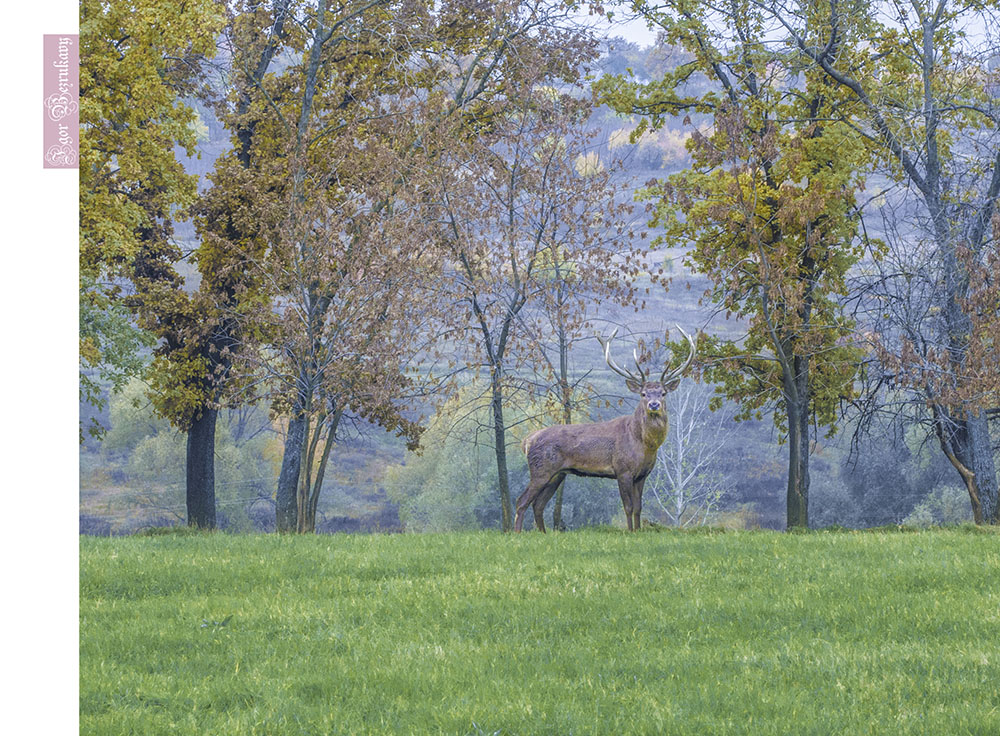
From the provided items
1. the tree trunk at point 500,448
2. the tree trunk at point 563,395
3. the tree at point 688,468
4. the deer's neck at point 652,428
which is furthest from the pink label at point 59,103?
the tree at point 688,468

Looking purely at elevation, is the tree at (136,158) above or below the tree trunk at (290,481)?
above

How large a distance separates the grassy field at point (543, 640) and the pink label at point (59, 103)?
4.07 meters

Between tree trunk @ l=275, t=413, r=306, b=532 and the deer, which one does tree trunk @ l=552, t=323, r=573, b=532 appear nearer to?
the deer

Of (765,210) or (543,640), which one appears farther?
(765,210)

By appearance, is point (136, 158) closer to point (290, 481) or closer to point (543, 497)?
point (290, 481)

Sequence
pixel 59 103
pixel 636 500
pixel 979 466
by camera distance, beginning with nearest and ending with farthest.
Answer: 1. pixel 59 103
2. pixel 636 500
3. pixel 979 466

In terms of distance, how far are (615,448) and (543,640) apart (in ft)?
34.3

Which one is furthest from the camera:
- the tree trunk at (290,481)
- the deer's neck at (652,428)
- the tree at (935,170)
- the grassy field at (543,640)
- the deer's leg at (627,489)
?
the tree trunk at (290,481)

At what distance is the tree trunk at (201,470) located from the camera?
101 ft

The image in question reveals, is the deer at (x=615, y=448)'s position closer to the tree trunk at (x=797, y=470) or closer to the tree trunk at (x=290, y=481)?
the tree trunk at (x=290, y=481)

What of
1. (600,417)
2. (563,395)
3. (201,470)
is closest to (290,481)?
(201,470)

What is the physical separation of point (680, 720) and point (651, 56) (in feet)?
93.1

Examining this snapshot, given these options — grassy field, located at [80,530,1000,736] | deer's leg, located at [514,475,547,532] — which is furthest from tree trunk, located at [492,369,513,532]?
grassy field, located at [80,530,1000,736]

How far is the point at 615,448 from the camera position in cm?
2041
